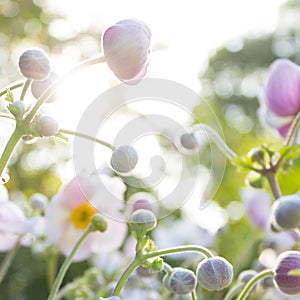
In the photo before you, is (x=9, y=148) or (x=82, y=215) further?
(x=82, y=215)

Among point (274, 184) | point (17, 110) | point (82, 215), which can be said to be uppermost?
point (17, 110)

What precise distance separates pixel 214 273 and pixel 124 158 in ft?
0.37

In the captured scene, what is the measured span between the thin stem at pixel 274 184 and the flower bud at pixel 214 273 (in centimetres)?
17

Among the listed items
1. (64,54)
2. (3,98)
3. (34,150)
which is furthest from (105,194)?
(64,54)

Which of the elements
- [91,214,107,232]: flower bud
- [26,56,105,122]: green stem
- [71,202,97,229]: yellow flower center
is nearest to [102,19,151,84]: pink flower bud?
[26,56,105,122]: green stem

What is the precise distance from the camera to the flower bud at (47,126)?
0.50m

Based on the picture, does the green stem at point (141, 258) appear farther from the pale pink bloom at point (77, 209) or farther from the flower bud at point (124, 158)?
the pale pink bloom at point (77, 209)

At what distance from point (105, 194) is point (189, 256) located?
19.2 inches

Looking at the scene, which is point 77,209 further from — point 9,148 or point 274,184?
point 9,148

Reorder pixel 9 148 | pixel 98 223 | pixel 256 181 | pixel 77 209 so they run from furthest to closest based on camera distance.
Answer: pixel 77 209 → pixel 256 181 → pixel 98 223 → pixel 9 148

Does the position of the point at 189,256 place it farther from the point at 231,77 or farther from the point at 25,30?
the point at 231,77

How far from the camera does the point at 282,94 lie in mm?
858

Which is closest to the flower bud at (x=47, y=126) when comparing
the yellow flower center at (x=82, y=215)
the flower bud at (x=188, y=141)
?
the flower bud at (x=188, y=141)

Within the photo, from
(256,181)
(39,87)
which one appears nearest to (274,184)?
(256,181)
